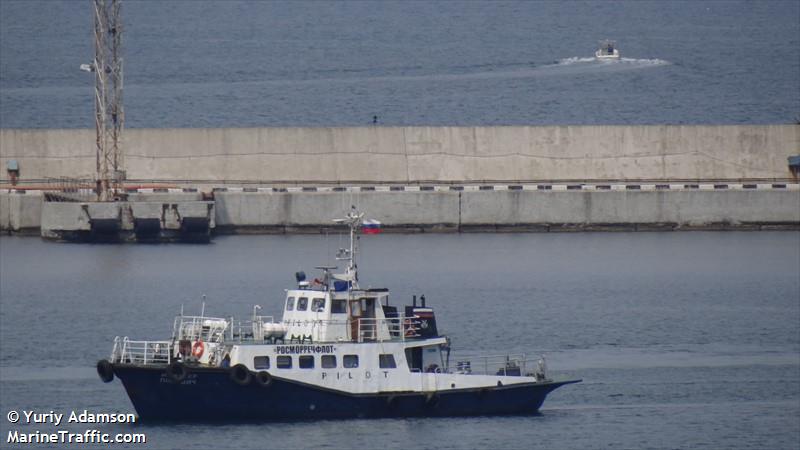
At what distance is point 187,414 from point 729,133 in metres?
48.1

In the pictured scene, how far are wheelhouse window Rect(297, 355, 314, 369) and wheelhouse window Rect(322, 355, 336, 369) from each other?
26 cm

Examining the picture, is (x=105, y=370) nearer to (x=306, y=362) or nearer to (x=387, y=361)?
(x=306, y=362)

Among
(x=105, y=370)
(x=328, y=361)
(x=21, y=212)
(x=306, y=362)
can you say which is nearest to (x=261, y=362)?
(x=306, y=362)

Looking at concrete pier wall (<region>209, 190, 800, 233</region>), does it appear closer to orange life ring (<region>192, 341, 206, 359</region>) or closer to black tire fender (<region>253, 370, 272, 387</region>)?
orange life ring (<region>192, 341, 206, 359</region>)

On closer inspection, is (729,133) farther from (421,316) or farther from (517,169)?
(421,316)

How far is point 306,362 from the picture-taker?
35.4m

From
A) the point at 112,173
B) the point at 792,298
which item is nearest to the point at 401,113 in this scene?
the point at 112,173

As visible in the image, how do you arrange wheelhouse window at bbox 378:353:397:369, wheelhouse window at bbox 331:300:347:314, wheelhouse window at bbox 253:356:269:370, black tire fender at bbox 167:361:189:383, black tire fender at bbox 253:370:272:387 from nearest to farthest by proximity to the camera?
black tire fender at bbox 167:361:189:383 → black tire fender at bbox 253:370:272:387 → wheelhouse window at bbox 253:356:269:370 → wheelhouse window at bbox 378:353:397:369 → wheelhouse window at bbox 331:300:347:314

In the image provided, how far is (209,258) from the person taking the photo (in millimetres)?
62688

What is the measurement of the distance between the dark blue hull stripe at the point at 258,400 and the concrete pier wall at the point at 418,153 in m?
40.1

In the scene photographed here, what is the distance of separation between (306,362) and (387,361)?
1825mm

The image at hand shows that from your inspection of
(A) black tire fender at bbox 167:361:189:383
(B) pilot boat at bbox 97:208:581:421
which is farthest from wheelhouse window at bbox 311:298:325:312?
(A) black tire fender at bbox 167:361:189:383

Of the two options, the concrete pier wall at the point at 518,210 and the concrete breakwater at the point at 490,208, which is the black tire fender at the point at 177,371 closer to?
the concrete breakwater at the point at 490,208

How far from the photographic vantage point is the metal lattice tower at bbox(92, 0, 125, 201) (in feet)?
238
